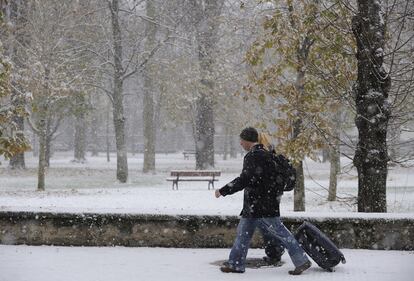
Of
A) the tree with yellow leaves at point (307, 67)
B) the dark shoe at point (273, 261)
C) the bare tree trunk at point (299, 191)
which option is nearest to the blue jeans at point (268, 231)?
the dark shoe at point (273, 261)

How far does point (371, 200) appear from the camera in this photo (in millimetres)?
9219

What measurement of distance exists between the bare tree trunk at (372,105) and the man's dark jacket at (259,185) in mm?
2789

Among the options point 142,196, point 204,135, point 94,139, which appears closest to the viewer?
point 142,196

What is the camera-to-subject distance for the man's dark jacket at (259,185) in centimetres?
686

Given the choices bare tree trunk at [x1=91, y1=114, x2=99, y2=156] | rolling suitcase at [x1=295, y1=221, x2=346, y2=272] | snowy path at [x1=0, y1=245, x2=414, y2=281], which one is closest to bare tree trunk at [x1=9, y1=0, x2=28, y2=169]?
snowy path at [x1=0, y1=245, x2=414, y2=281]

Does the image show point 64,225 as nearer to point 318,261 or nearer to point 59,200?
point 318,261

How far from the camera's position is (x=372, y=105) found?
9000 millimetres

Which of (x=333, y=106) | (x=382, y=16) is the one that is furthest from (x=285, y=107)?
(x=382, y=16)

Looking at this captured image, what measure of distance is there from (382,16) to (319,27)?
1.72m

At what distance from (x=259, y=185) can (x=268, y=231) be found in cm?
61

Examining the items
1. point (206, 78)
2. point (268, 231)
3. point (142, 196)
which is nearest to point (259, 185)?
point (268, 231)

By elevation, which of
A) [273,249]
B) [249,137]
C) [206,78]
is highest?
[206,78]

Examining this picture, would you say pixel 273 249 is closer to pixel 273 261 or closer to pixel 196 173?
pixel 273 261

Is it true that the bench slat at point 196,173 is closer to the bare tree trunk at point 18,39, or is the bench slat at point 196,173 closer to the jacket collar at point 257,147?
the bare tree trunk at point 18,39
